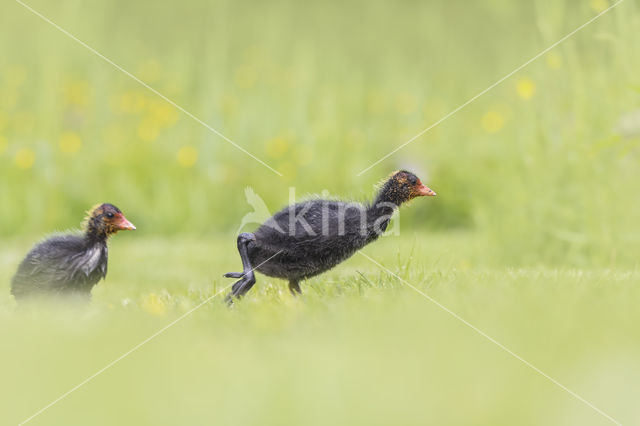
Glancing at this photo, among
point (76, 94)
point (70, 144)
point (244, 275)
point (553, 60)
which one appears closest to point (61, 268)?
point (244, 275)

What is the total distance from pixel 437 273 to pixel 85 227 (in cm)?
211

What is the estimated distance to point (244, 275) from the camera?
12.7 ft

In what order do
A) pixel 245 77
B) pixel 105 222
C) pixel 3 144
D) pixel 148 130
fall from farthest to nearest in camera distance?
pixel 245 77, pixel 148 130, pixel 3 144, pixel 105 222

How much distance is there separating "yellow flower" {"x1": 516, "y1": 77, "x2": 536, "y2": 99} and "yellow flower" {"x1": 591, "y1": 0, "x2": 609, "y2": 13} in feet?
2.56

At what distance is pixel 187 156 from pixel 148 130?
0.85m

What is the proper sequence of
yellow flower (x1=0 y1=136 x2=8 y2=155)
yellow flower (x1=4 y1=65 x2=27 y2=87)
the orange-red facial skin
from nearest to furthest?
the orange-red facial skin → yellow flower (x1=0 y1=136 x2=8 y2=155) → yellow flower (x1=4 y1=65 x2=27 y2=87)

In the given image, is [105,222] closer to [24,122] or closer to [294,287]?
[294,287]

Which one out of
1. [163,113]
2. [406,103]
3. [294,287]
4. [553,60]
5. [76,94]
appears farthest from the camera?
[76,94]

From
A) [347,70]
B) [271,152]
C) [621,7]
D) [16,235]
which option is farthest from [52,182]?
[621,7]

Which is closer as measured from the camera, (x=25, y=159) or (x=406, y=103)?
(x=25, y=159)

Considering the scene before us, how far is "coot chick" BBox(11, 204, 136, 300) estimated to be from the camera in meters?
4.13

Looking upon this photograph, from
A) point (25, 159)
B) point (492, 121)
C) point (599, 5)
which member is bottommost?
point (25, 159)

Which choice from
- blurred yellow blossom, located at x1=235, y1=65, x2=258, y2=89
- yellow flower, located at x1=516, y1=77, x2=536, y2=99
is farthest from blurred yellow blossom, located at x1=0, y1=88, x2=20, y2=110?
yellow flower, located at x1=516, y1=77, x2=536, y2=99

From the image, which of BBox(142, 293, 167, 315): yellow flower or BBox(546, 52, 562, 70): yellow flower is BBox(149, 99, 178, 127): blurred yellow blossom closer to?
BBox(546, 52, 562, 70): yellow flower
